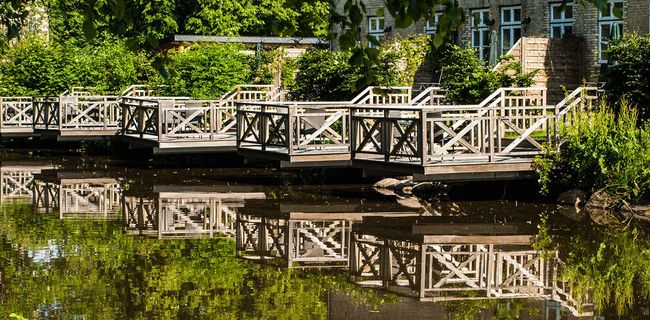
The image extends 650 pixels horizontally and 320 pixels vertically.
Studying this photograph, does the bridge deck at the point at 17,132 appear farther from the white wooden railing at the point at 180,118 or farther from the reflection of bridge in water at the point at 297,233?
the reflection of bridge in water at the point at 297,233

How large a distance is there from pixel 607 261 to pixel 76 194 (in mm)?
12235

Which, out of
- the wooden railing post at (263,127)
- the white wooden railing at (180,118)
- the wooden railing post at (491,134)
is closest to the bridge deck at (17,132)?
the white wooden railing at (180,118)

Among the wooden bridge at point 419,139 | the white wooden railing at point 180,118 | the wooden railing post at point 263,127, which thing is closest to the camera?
the wooden bridge at point 419,139

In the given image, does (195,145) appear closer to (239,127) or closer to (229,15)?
(239,127)

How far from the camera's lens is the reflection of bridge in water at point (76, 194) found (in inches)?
827

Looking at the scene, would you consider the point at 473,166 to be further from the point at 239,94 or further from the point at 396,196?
the point at 239,94

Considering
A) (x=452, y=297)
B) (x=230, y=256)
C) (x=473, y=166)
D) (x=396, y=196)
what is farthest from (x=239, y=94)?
(x=452, y=297)

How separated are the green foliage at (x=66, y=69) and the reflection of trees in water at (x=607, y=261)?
21.5 metres

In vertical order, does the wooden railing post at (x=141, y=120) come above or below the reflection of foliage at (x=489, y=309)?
above

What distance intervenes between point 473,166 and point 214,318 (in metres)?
9.91

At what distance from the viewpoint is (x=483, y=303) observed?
12305 mm

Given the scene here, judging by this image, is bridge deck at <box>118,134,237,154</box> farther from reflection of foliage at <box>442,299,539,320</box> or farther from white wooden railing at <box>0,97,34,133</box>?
reflection of foliage at <box>442,299,539,320</box>

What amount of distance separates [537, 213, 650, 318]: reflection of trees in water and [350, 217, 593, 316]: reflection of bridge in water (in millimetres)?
215

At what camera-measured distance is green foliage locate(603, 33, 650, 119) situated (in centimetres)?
2292
